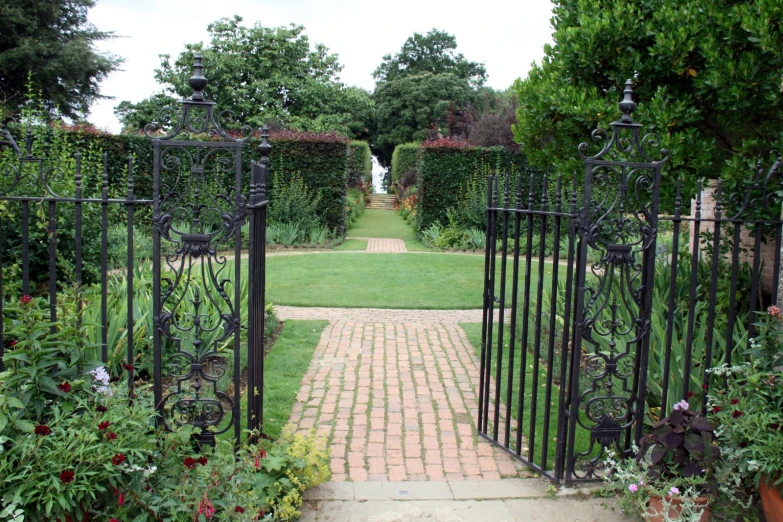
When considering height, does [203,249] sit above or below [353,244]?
above

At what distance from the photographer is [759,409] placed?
9.70 feet

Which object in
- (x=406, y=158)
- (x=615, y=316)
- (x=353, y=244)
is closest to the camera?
(x=615, y=316)

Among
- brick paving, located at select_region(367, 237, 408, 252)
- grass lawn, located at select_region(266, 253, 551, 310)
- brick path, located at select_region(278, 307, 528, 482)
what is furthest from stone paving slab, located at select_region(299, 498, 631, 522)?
brick paving, located at select_region(367, 237, 408, 252)

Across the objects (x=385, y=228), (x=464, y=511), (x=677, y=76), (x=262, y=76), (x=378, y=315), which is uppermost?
(x=262, y=76)

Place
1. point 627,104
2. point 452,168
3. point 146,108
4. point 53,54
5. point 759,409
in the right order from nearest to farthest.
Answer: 1. point 759,409
2. point 627,104
3. point 452,168
4. point 53,54
5. point 146,108

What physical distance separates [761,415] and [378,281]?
7.81 m

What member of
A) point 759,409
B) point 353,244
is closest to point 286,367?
point 759,409

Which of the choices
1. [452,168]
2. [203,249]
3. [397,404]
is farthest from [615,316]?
[452,168]

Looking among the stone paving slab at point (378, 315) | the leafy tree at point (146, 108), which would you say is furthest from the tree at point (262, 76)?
the stone paving slab at point (378, 315)

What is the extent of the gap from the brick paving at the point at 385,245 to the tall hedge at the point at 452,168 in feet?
4.09

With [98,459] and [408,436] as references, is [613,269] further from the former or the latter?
[98,459]

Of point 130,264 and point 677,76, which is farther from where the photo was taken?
point 677,76

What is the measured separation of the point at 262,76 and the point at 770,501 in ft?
90.2

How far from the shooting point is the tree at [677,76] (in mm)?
4289
